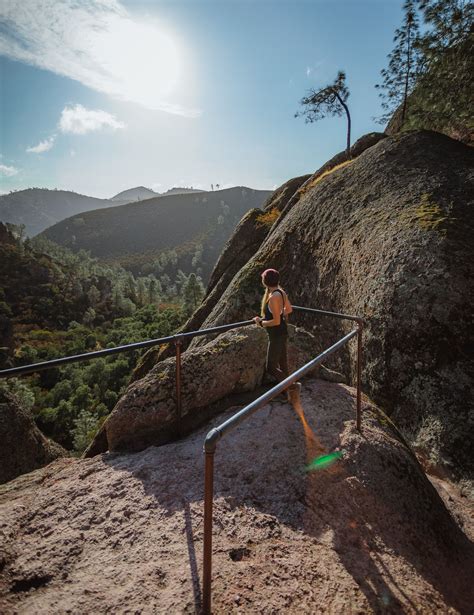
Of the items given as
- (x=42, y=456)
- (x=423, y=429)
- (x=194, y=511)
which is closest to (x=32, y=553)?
(x=194, y=511)

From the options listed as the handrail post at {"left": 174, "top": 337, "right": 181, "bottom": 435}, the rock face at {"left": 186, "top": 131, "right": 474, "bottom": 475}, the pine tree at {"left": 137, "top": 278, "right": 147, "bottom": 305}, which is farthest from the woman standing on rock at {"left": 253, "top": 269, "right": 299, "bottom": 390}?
the pine tree at {"left": 137, "top": 278, "right": 147, "bottom": 305}

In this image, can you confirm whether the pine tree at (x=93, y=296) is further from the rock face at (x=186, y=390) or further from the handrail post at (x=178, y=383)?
the handrail post at (x=178, y=383)

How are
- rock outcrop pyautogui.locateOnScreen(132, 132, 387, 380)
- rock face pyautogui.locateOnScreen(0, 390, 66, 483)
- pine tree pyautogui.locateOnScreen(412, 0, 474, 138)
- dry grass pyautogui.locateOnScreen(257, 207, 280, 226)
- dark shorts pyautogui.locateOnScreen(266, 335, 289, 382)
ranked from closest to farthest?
dark shorts pyautogui.locateOnScreen(266, 335, 289, 382)
rock face pyautogui.locateOnScreen(0, 390, 66, 483)
pine tree pyautogui.locateOnScreen(412, 0, 474, 138)
rock outcrop pyautogui.locateOnScreen(132, 132, 387, 380)
dry grass pyautogui.locateOnScreen(257, 207, 280, 226)

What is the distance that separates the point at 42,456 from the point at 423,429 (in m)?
13.0

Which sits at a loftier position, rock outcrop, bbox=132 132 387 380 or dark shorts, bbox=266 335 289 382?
rock outcrop, bbox=132 132 387 380

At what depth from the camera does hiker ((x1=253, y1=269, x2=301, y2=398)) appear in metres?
5.54

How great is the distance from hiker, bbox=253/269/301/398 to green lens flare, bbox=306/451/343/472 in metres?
1.58

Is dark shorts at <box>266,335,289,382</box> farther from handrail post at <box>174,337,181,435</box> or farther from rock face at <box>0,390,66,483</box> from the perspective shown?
rock face at <box>0,390,66,483</box>

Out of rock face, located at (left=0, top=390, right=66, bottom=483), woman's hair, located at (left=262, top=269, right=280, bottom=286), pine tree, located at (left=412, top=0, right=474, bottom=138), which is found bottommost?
rock face, located at (left=0, top=390, right=66, bottom=483)

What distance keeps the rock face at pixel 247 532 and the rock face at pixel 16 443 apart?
26.1 feet

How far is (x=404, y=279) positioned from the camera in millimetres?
9266

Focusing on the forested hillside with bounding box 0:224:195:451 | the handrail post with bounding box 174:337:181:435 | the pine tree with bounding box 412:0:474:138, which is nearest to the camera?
the handrail post with bounding box 174:337:181:435

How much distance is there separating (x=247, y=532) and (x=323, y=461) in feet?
4.97

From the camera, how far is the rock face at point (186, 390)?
4.91 m
